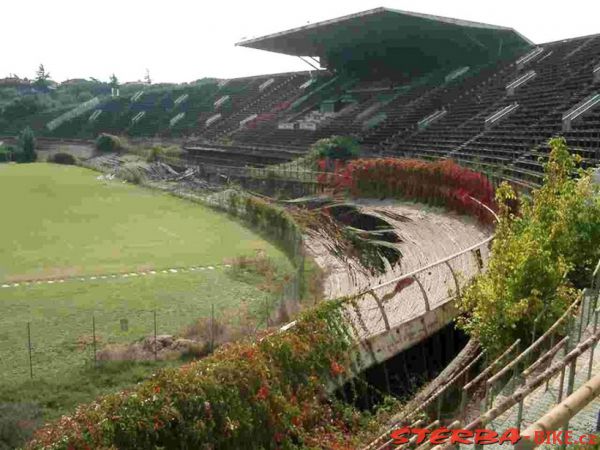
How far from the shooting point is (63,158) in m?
57.2

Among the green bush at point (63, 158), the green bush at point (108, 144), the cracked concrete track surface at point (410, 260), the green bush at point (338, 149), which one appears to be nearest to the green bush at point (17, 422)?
the cracked concrete track surface at point (410, 260)

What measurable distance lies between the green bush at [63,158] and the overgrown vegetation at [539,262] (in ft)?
170

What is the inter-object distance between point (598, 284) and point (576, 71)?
25061 millimetres

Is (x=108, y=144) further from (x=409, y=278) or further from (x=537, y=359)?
(x=537, y=359)

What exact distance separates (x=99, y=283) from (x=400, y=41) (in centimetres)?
3338

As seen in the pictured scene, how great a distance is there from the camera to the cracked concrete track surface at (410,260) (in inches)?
446

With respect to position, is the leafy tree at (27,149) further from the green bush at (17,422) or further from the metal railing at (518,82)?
the green bush at (17,422)

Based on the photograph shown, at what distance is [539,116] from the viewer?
27.2 m

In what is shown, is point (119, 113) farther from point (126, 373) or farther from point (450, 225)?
point (126, 373)

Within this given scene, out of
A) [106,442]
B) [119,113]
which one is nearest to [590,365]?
[106,442]

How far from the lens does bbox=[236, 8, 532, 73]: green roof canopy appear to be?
127 feet

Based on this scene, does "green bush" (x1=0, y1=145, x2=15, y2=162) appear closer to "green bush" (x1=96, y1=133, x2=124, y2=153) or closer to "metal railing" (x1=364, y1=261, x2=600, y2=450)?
"green bush" (x1=96, y1=133, x2=124, y2=153)

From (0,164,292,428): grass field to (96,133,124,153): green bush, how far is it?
2746 cm

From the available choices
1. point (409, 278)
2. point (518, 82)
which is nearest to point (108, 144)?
point (518, 82)
